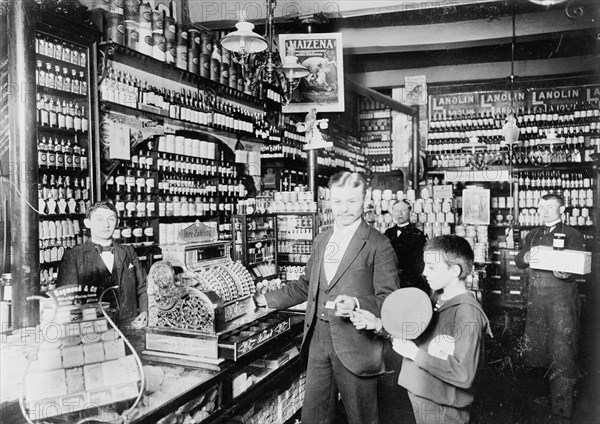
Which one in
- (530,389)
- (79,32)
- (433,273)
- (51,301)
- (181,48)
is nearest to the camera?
(51,301)

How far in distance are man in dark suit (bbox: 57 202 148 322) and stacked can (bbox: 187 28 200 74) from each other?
2.60 metres

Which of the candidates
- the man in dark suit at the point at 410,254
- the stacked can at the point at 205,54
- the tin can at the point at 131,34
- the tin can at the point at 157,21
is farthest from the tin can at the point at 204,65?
the man in dark suit at the point at 410,254

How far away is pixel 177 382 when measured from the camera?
2.02 metres

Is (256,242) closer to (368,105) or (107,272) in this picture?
(107,272)

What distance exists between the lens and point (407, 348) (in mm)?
1844

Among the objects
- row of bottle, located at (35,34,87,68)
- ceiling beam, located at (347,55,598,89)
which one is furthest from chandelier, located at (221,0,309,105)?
ceiling beam, located at (347,55,598,89)

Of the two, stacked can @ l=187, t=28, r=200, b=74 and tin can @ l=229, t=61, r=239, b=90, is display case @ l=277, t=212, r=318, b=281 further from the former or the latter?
stacked can @ l=187, t=28, r=200, b=74

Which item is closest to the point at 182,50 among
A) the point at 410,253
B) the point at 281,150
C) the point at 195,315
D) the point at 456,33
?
the point at 281,150

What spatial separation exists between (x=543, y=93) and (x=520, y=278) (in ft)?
11.7

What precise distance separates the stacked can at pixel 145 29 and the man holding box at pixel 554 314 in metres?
3.98

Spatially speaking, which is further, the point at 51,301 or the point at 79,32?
the point at 79,32

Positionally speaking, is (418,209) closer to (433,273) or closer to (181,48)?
(181,48)

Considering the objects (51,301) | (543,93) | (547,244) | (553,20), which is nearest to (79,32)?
(51,301)

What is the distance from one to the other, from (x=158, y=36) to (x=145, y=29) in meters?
0.19
